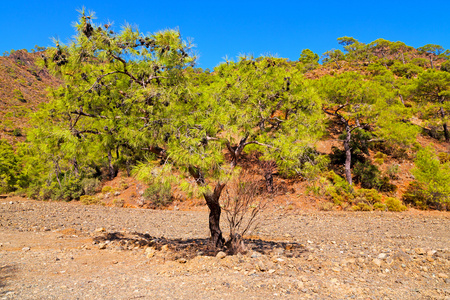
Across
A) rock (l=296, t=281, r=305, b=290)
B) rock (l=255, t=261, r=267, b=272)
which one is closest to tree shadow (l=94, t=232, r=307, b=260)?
rock (l=255, t=261, r=267, b=272)

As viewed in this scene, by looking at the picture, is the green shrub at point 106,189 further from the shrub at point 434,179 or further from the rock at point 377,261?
the shrub at point 434,179

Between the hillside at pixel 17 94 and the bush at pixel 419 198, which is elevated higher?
the hillside at pixel 17 94

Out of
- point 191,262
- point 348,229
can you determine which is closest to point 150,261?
point 191,262

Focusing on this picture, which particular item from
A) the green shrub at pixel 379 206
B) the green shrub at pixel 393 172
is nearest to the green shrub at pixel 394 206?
the green shrub at pixel 379 206

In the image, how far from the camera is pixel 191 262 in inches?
212

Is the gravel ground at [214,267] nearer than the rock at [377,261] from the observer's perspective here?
Yes

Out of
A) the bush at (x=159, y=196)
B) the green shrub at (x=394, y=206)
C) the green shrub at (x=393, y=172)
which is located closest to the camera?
the green shrub at (x=394, y=206)

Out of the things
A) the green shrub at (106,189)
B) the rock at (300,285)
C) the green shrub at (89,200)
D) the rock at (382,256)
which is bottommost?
the green shrub at (89,200)

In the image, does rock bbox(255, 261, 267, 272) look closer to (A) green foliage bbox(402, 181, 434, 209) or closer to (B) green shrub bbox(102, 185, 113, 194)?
(A) green foliage bbox(402, 181, 434, 209)

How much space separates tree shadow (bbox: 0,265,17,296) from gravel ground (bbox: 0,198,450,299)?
0.5 inches

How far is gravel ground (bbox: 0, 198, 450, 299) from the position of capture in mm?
3852

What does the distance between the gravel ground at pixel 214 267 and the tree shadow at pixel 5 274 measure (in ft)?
0.04

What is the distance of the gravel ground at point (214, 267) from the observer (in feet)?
12.6

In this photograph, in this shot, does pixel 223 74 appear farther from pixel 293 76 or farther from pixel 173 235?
pixel 293 76
